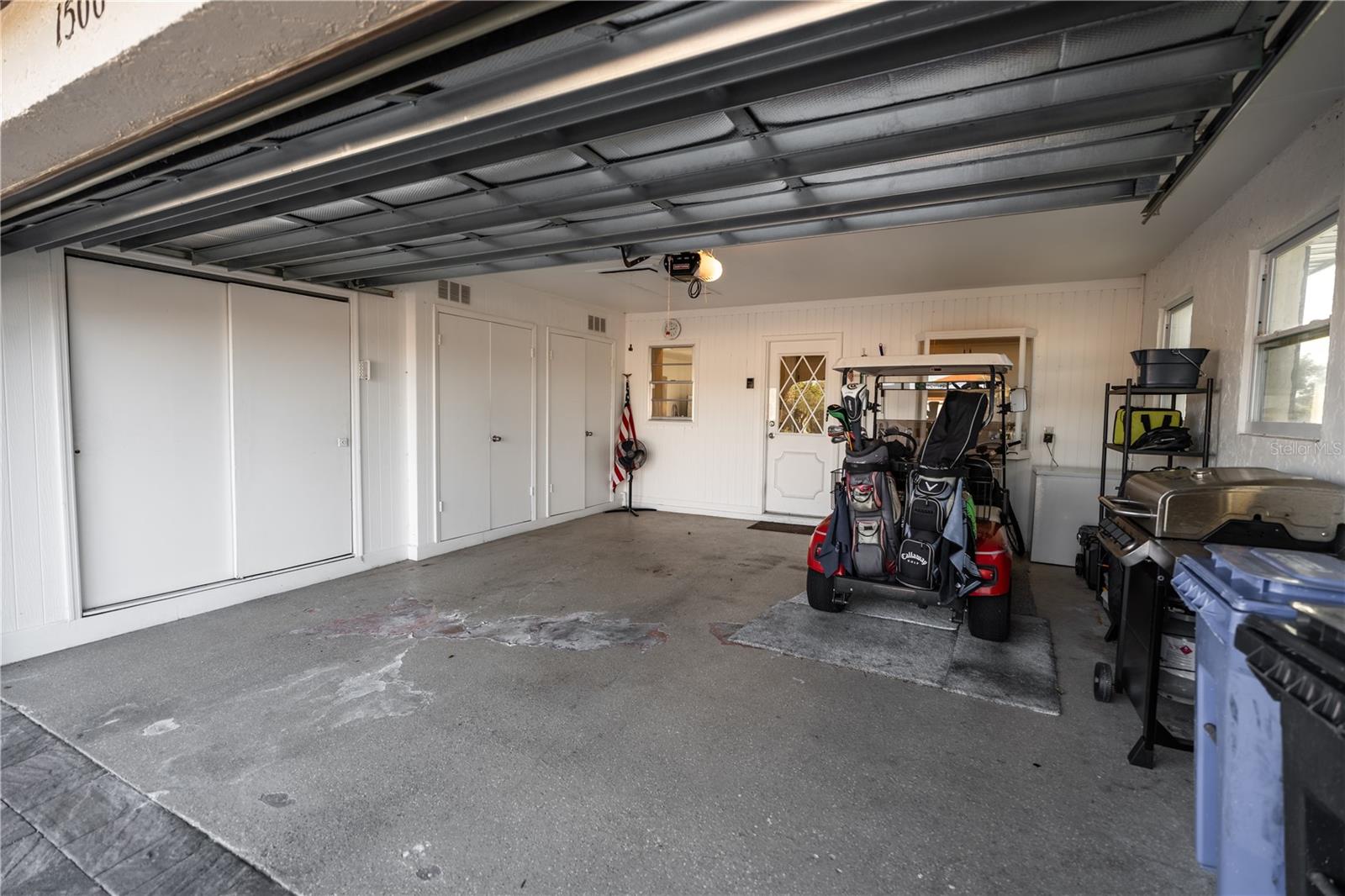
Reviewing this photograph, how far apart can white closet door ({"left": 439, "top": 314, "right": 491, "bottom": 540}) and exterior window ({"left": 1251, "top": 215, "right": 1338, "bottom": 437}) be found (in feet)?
19.1

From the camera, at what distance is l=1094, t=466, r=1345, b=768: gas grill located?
2.19m

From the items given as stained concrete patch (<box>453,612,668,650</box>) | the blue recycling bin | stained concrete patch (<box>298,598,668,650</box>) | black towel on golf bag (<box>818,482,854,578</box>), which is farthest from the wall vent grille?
the blue recycling bin

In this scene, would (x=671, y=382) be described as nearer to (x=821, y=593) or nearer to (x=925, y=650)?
(x=821, y=593)

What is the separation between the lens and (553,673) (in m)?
3.08

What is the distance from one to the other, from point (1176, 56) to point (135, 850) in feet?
12.9

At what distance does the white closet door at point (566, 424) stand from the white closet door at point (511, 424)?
35cm

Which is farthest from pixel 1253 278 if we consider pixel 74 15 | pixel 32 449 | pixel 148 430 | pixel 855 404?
pixel 32 449

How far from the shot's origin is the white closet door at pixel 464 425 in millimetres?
5547

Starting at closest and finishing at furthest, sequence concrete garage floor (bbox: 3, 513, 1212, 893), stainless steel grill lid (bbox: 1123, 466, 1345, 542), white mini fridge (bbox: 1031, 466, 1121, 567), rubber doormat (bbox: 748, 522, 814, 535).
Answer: concrete garage floor (bbox: 3, 513, 1212, 893), stainless steel grill lid (bbox: 1123, 466, 1345, 542), white mini fridge (bbox: 1031, 466, 1121, 567), rubber doormat (bbox: 748, 522, 814, 535)

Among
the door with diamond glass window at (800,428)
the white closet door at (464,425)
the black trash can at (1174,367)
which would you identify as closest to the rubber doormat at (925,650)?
the black trash can at (1174,367)

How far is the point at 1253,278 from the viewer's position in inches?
126

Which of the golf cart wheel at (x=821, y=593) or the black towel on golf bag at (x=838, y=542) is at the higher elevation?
the black towel on golf bag at (x=838, y=542)

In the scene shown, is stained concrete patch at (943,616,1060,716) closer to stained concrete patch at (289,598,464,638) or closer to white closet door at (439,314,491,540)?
stained concrete patch at (289,598,464,638)

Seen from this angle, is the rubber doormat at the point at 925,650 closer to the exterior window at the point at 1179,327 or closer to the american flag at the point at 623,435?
the exterior window at the point at 1179,327
